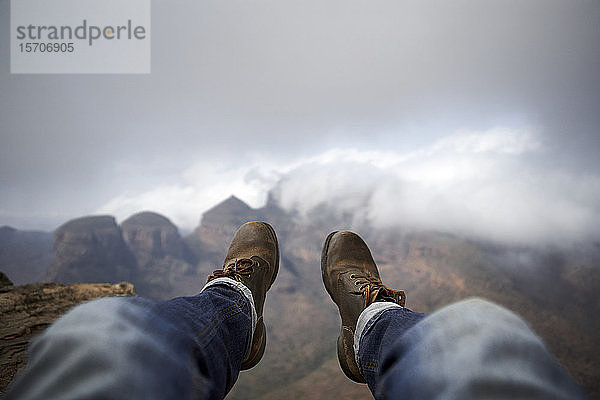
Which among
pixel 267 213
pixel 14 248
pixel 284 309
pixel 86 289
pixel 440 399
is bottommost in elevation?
pixel 284 309

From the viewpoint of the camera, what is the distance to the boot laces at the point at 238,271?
1.19 metres

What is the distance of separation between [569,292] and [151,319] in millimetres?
18257

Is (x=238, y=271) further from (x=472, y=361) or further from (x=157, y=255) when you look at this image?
(x=157, y=255)

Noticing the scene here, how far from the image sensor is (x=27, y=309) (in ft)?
4.66

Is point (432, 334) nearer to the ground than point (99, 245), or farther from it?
farther from it

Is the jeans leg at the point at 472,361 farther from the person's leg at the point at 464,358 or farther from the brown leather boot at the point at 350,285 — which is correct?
the brown leather boot at the point at 350,285

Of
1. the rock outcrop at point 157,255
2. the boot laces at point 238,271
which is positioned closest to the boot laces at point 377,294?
the boot laces at point 238,271

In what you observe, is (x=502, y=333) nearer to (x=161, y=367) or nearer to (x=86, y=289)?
(x=161, y=367)

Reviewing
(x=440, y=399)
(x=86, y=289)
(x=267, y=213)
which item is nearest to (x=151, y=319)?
(x=440, y=399)

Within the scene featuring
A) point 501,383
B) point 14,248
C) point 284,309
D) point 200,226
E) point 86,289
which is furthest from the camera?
point 200,226

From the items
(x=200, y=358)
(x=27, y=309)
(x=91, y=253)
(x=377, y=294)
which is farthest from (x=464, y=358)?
(x=91, y=253)

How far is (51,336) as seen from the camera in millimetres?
412

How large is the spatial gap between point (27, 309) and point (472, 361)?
2.04m

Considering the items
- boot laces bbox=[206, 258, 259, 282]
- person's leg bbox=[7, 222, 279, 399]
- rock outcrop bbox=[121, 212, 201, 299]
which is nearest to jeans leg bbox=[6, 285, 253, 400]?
person's leg bbox=[7, 222, 279, 399]
